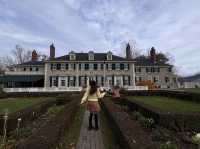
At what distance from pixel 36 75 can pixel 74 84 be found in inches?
392

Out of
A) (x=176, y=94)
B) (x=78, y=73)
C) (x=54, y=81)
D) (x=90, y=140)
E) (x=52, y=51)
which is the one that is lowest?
(x=90, y=140)

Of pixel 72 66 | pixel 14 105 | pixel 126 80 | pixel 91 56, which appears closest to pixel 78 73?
pixel 72 66

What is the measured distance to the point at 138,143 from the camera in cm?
423

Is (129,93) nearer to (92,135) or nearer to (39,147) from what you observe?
(92,135)

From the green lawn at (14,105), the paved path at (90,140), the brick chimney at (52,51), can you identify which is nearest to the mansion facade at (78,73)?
the brick chimney at (52,51)

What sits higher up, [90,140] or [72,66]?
[72,66]

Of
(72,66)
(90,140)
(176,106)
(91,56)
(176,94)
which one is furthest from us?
(91,56)

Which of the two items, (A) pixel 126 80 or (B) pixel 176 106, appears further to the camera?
(A) pixel 126 80

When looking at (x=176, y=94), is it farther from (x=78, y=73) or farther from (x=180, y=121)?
(x=78, y=73)

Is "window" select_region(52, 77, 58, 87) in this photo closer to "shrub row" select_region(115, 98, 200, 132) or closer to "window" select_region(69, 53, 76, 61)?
"window" select_region(69, 53, 76, 61)

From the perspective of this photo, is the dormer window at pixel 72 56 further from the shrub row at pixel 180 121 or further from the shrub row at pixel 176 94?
the shrub row at pixel 180 121

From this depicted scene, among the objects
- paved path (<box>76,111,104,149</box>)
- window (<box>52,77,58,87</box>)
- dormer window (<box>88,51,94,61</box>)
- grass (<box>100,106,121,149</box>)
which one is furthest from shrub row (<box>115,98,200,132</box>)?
window (<box>52,77,58,87</box>)

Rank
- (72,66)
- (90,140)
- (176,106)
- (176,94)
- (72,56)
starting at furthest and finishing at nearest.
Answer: (72,56)
(72,66)
(176,94)
(176,106)
(90,140)

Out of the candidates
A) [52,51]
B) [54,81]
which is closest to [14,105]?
[54,81]
